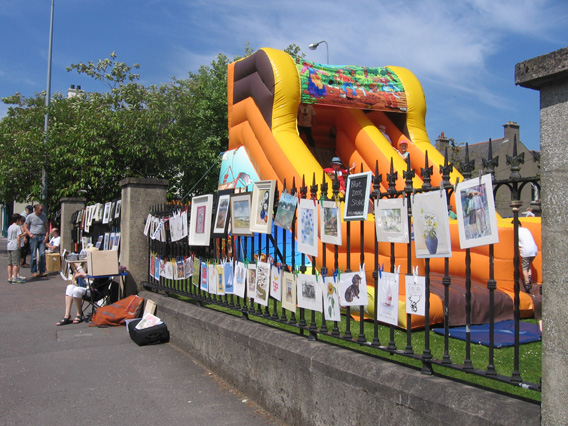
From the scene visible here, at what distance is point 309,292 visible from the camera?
471 centimetres

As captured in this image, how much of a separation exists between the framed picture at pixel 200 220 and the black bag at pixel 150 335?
1.26m

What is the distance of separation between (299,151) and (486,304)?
4.54m

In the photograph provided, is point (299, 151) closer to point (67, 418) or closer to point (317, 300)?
point (317, 300)

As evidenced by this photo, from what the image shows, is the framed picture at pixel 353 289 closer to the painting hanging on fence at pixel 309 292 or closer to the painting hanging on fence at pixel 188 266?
the painting hanging on fence at pixel 309 292

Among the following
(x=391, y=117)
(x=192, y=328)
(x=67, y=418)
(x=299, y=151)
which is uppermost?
(x=391, y=117)

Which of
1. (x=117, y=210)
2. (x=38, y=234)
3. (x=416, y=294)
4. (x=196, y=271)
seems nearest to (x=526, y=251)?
(x=196, y=271)

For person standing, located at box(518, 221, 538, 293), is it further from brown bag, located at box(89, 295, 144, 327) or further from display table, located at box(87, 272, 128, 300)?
display table, located at box(87, 272, 128, 300)

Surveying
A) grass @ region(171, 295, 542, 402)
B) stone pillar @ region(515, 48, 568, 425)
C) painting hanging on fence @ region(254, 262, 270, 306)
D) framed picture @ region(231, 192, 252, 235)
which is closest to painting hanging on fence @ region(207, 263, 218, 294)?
framed picture @ region(231, 192, 252, 235)

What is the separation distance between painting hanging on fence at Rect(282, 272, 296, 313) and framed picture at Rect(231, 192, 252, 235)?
2.72 feet

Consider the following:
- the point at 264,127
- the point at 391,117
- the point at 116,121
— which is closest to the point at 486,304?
the point at 264,127

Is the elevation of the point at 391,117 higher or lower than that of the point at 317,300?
higher

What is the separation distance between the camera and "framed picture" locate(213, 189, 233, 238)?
6.29 m

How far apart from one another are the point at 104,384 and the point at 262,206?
245 cm

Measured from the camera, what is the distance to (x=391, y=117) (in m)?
12.8
